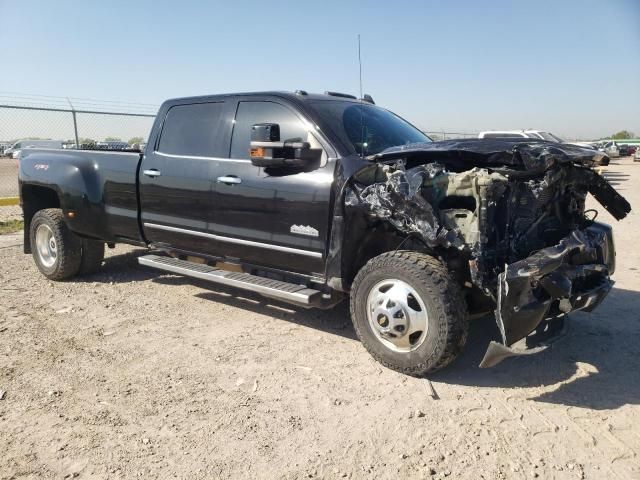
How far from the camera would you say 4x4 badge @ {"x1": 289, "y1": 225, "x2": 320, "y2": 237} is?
12.9 feet

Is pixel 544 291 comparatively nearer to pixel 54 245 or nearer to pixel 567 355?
pixel 567 355

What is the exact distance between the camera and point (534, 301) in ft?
10.5

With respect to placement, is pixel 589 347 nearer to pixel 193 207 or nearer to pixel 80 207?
pixel 193 207

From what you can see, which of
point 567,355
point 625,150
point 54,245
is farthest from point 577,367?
point 625,150

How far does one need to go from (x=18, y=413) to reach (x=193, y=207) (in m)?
2.20

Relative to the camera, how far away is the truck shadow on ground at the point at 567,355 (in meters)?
3.34

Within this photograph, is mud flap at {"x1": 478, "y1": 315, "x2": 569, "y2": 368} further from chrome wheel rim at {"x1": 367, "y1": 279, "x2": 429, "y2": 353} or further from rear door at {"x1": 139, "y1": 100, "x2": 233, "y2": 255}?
rear door at {"x1": 139, "y1": 100, "x2": 233, "y2": 255}

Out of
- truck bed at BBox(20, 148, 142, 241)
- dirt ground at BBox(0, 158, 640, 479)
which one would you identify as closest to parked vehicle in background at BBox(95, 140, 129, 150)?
truck bed at BBox(20, 148, 142, 241)

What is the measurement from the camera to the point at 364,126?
14.5ft

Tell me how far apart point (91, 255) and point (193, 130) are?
2.23 m

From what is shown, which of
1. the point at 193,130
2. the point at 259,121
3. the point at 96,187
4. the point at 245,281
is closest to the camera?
the point at 245,281

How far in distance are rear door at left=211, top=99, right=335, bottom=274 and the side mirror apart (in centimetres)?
12

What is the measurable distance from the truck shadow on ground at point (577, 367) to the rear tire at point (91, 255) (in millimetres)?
4299

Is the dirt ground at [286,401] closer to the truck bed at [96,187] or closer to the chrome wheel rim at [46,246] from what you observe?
the truck bed at [96,187]
